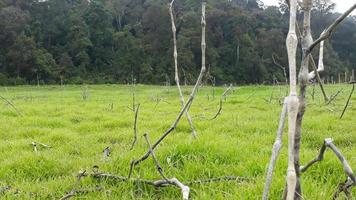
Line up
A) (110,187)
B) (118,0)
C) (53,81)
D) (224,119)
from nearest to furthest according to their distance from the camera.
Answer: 1. (110,187)
2. (224,119)
3. (53,81)
4. (118,0)

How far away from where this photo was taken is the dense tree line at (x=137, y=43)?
179 feet

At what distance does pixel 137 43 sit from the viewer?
2446 inches

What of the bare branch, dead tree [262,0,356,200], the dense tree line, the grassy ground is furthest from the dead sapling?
the dense tree line

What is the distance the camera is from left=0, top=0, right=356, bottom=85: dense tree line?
54656 mm

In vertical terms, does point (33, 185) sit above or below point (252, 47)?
below

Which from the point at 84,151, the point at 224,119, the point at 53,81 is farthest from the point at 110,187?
the point at 53,81

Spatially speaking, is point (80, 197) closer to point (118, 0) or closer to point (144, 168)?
point (144, 168)

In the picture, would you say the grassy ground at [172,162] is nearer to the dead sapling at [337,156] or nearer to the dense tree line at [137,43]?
the dead sapling at [337,156]

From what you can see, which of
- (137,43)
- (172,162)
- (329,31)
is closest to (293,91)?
(329,31)

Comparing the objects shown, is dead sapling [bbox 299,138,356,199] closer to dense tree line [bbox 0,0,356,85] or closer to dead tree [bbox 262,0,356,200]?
dead tree [bbox 262,0,356,200]

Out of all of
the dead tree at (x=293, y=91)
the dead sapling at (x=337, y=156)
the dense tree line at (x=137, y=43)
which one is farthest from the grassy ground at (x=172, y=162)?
the dense tree line at (x=137, y=43)

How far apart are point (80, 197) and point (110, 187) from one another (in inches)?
11.0

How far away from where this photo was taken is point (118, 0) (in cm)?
7288

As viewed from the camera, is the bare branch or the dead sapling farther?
the dead sapling
